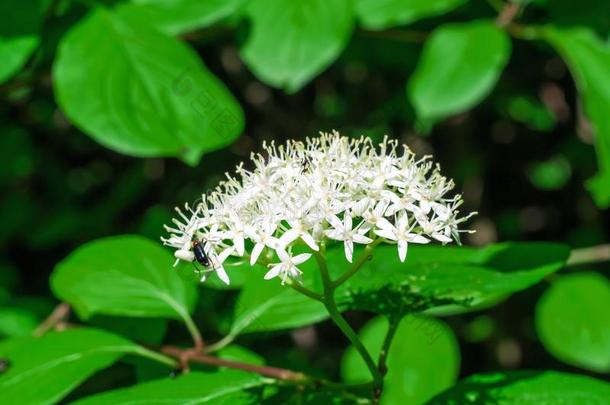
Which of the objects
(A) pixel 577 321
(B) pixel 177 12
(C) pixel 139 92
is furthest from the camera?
(A) pixel 577 321

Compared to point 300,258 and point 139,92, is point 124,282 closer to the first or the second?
point 139,92

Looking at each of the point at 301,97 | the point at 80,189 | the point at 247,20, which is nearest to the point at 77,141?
the point at 80,189

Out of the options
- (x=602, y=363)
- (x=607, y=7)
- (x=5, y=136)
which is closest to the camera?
(x=602, y=363)

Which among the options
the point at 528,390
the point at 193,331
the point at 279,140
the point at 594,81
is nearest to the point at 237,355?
the point at 193,331

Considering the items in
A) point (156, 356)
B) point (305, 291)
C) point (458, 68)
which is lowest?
point (156, 356)

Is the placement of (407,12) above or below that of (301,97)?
above

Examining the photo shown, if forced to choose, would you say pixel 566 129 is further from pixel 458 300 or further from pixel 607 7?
pixel 458 300
